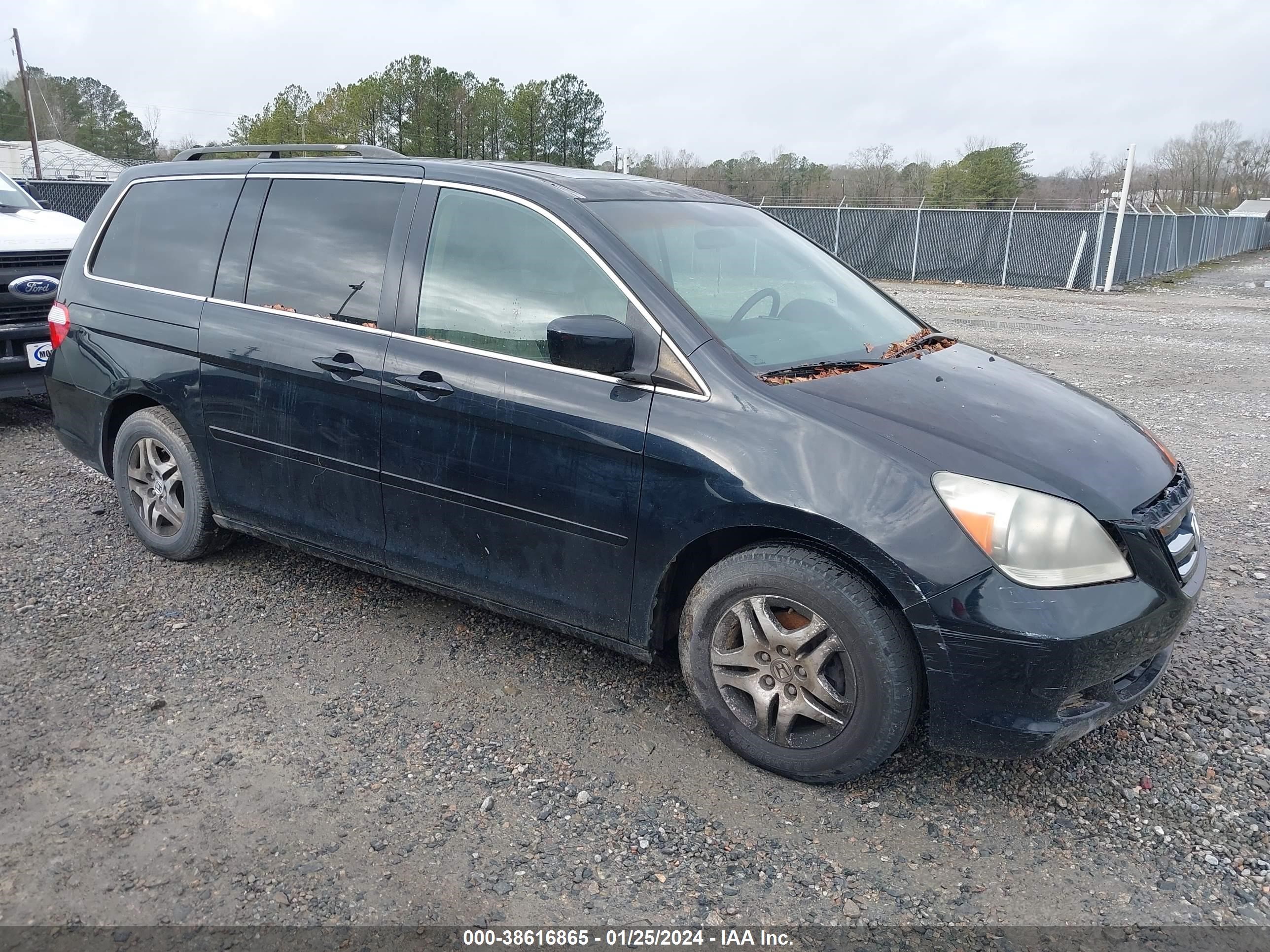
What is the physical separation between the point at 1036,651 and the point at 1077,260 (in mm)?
23123

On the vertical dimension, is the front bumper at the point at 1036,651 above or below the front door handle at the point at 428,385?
below

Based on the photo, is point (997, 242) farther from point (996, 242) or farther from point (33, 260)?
point (33, 260)

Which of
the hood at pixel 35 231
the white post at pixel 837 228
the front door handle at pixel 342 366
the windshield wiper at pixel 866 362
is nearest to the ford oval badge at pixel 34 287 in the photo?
the hood at pixel 35 231

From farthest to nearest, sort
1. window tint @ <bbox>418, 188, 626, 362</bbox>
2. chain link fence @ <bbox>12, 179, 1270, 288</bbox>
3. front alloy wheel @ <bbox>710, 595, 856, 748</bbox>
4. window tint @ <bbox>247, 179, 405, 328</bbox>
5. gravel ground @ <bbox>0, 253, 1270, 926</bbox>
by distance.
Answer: chain link fence @ <bbox>12, 179, 1270, 288</bbox>
window tint @ <bbox>247, 179, 405, 328</bbox>
window tint @ <bbox>418, 188, 626, 362</bbox>
front alloy wheel @ <bbox>710, 595, 856, 748</bbox>
gravel ground @ <bbox>0, 253, 1270, 926</bbox>

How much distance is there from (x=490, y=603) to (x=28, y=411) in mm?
6371

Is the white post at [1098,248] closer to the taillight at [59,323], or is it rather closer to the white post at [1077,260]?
the white post at [1077,260]

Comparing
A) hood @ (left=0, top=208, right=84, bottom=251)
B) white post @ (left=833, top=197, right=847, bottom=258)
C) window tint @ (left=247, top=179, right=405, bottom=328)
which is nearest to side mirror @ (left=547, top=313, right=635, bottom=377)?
window tint @ (left=247, top=179, right=405, bottom=328)

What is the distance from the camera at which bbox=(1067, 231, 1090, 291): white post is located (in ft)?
74.3

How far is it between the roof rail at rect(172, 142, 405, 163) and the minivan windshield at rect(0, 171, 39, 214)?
4495 mm

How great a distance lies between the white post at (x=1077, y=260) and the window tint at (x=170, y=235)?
74.1 ft

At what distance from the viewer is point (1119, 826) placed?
2.83 meters

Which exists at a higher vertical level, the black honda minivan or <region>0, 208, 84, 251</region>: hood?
<region>0, 208, 84, 251</region>: hood

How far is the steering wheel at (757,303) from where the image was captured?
3.39m

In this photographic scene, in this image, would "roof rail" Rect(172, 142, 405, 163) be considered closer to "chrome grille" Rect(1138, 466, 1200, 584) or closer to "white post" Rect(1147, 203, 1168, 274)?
"chrome grille" Rect(1138, 466, 1200, 584)
